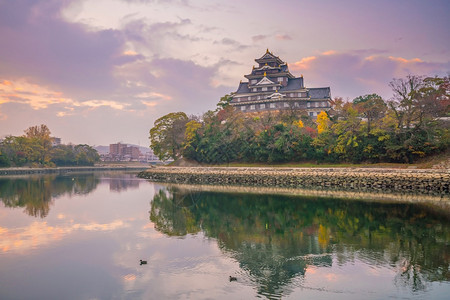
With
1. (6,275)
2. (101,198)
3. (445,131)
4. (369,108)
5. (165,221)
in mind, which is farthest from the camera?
(369,108)

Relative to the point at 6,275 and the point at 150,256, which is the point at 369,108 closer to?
the point at 150,256

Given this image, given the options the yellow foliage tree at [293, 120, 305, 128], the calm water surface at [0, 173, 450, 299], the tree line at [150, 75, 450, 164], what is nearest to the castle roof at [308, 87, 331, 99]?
the tree line at [150, 75, 450, 164]

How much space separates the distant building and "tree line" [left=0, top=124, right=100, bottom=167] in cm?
4104

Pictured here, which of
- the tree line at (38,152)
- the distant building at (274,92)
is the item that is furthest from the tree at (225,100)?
the tree line at (38,152)

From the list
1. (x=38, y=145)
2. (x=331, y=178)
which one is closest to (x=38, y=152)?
(x=38, y=145)

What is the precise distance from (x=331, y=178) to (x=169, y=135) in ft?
90.1

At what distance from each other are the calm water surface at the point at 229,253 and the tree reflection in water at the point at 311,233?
0.04m

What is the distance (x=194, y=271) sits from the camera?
10.5 metres

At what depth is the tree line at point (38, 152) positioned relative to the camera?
2689 inches

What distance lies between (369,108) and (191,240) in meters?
28.1

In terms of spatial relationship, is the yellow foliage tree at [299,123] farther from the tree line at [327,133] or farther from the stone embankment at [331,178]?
the stone embankment at [331,178]

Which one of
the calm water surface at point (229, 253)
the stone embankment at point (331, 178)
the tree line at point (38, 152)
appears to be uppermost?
the tree line at point (38, 152)

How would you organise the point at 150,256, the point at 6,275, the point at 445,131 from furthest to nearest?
the point at 445,131
the point at 150,256
the point at 6,275

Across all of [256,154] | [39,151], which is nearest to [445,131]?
[256,154]
